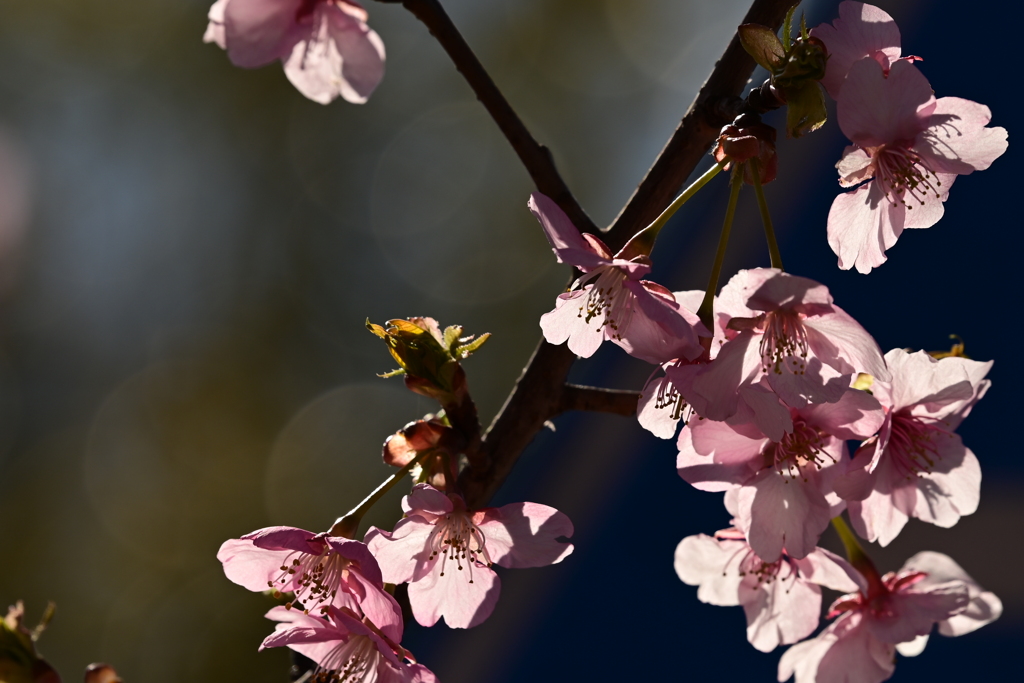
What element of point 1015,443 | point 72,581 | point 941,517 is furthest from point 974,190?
point 72,581

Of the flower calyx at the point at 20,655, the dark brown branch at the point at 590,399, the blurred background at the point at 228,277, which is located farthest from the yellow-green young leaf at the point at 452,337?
the blurred background at the point at 228,277

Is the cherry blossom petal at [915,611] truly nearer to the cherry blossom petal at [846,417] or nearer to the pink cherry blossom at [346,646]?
the cherry blossom petal at [846,417]

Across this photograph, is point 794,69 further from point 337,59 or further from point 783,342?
point 337,59

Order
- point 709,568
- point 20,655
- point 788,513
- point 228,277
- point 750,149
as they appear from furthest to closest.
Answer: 1. point 228,277
2. point 709,568
3. point 20,655
4. point 788,513
5. point 750,149

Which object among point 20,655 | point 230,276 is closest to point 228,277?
point 230,276

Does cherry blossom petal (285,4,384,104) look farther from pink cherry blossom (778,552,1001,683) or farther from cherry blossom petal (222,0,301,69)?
pink cherry blossom (778,552,1001,683)

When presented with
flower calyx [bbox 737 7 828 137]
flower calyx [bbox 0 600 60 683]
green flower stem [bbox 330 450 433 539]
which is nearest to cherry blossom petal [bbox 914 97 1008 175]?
flower calyx [bbox 737 7 828 137]

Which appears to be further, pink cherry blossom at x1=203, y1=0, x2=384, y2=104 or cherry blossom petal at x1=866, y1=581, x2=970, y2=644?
cherry blossom petal at x1=866, y1=581, x2=970, y2=644
